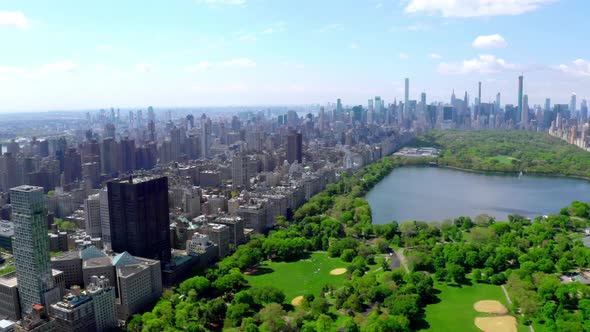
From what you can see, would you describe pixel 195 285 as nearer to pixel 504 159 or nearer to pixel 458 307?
pixel 458 307

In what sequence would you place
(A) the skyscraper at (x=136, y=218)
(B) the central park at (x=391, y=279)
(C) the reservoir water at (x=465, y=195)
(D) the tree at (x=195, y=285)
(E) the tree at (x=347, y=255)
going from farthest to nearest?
1. (C) the reservoir water at (x=465, y=195)
2. (E) the tree at (x=347, y=255)
3. (A) the skyscraper at (x=136, y=218)
4. (D) the tree at (x=195, y=285)
5. (B) the central park at (x=391, y=279)

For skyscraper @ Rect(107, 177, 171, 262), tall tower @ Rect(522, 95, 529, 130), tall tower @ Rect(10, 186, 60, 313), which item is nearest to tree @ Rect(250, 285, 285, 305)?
skyscraper @ Rect(107, 177, 171, 262)

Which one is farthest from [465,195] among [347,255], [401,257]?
[347,255]

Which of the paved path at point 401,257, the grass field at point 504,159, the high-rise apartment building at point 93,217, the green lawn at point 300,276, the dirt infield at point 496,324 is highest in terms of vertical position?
the high-rise apartment building at point 93,217

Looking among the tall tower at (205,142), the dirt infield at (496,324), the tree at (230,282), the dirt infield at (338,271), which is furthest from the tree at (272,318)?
the tall tower at (205,142)

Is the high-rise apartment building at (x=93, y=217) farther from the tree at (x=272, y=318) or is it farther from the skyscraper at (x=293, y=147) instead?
the skyscraper at (x=293, y=147)

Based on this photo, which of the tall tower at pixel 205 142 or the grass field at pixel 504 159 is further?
the tall tower at pixel 205 142

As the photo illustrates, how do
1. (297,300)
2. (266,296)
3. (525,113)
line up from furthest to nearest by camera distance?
(525,113) → (297,300) → (266,296)
